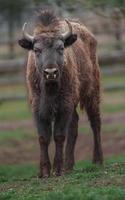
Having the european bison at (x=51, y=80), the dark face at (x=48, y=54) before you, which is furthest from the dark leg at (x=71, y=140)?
the dark face at (x=48, y=54)

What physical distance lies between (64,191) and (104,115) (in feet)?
50.8

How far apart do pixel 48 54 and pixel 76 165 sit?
5.72 meters

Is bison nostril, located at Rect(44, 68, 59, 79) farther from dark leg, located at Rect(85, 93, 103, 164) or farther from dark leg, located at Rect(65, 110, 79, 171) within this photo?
dark leg, located at Rect(85, 93, 103, 164)

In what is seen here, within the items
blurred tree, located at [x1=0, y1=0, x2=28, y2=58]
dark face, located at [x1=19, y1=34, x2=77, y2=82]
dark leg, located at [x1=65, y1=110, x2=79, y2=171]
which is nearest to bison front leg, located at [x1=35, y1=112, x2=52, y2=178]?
dark face, located at [x1=19, y1=34, x2=77, y2=82]

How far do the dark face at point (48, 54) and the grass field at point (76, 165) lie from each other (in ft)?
4.88

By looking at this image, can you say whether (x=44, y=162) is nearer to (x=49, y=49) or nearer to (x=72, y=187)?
(x=49, y=49)

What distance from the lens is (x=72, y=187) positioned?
1039 cm

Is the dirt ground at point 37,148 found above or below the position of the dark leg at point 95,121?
below

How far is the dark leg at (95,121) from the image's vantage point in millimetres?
15077

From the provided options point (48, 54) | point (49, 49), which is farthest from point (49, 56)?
Result: point (49, 49)

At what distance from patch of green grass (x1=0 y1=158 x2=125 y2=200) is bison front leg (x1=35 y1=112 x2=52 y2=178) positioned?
1.13 ft

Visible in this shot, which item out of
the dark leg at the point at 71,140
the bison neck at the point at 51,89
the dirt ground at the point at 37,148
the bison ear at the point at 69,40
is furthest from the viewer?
the dirt ground at the point at 37,148

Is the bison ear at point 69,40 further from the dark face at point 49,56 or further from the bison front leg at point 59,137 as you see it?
the bison front leg at point 59,137

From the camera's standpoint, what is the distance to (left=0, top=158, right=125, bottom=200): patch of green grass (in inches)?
390
